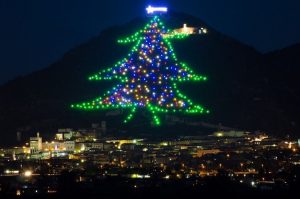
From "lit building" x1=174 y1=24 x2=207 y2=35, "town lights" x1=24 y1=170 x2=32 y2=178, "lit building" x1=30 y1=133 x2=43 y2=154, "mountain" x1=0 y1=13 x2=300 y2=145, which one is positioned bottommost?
"town lights" x1=24 y1=170 x2=32 y2=178

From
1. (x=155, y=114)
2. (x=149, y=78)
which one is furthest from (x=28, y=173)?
(x=149, y=78)

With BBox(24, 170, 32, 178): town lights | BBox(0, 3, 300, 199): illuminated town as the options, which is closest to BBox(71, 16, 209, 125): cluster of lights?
BBox(0, 3, 300, 199): illuminated town

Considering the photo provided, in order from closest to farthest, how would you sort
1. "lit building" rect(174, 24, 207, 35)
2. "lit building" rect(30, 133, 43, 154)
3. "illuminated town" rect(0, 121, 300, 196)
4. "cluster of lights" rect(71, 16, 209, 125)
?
"illuminated town" rect(0, 121, 300, 196) < "lit building" rect(30, 133, 43, 154) < "cluster of lights" rect(71, 16, 209, 125) < "lit building" rect(174, 24, 207, 35)

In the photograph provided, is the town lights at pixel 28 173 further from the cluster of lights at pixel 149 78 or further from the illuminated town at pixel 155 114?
the cluster of lights at pixel 149 78

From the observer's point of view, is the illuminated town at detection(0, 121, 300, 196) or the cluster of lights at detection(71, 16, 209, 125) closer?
the illuminated town at detection(0, 121, 300, 196)

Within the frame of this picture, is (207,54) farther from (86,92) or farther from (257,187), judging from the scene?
(257,187)

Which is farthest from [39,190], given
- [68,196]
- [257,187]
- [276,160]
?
[276,160]

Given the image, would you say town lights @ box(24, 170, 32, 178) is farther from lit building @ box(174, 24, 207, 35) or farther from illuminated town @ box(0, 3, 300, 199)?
lit building @ box(174, 24, 207, 35)
